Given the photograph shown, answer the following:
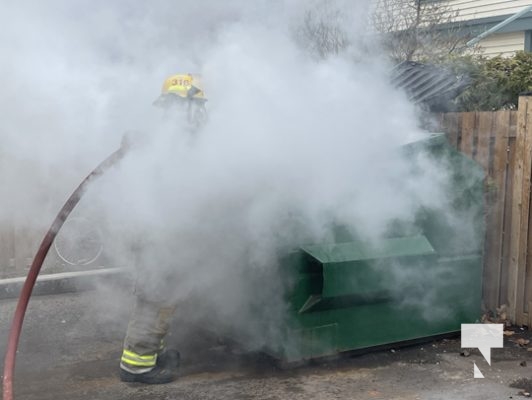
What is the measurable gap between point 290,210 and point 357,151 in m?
0.60

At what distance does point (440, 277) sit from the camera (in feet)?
14.9

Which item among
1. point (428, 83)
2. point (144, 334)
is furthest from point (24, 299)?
point (428, 83)

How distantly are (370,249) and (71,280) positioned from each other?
9.73ft

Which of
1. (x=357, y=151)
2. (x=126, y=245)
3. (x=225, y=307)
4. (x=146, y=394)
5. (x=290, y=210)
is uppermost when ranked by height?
(x=357, y=151)

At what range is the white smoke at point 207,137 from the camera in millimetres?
3332

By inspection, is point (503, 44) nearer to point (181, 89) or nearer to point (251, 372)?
point (251, 372)

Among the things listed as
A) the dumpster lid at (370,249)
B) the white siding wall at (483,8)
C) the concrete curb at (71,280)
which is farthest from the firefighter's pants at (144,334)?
the white siding wall at (483,8)

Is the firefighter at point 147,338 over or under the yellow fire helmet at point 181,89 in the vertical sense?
under

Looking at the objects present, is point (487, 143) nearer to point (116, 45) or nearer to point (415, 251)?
point (415, 251)

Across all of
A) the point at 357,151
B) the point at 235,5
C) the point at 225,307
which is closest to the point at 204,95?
the point at 235,5

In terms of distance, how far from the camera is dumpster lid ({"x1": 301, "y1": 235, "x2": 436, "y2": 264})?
157 inches

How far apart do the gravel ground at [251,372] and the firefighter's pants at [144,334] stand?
0.45 ft

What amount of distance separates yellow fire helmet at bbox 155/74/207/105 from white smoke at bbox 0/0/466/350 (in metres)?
0.14

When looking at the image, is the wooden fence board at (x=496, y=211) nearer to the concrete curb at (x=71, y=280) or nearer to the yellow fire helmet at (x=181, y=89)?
the yellow fire helmet at (x=181, y=89)
